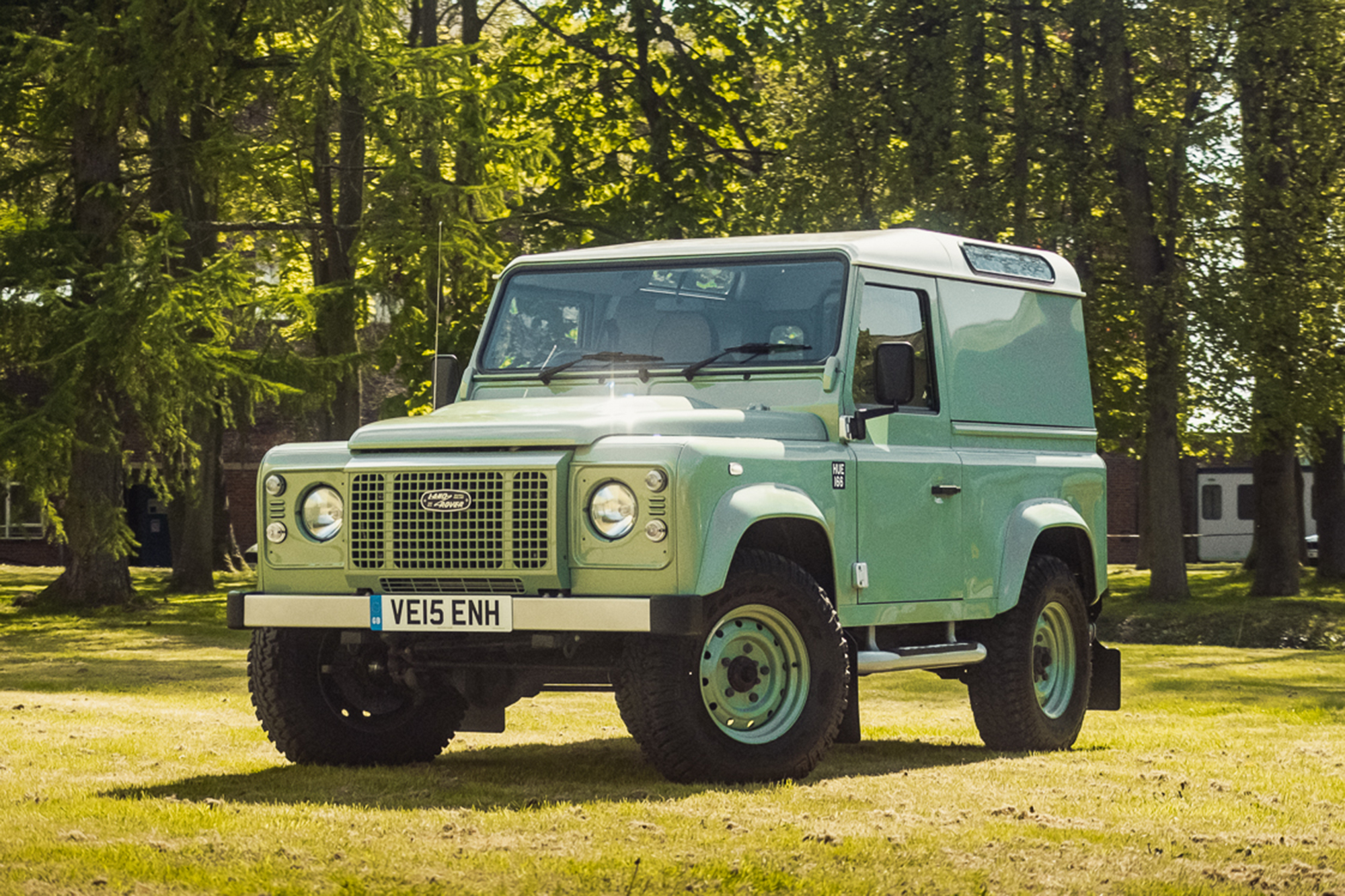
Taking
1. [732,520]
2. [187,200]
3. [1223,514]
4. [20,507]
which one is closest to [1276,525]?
[187,200]

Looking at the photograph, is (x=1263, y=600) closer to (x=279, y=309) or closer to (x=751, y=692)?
(x=279, y=309)

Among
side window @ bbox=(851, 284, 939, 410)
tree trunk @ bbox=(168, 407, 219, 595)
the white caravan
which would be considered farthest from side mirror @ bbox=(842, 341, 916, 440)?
the white caravan

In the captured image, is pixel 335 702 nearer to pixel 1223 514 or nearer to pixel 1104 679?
pixel 1104 679

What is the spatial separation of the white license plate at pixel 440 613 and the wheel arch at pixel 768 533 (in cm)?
84

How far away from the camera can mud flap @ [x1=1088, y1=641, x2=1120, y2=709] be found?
11852mm

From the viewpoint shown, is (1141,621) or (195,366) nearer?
(195,366)

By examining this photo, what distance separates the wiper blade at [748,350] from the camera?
31.6 ft

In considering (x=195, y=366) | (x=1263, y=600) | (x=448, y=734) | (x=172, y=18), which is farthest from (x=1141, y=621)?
(x=448, y=734)

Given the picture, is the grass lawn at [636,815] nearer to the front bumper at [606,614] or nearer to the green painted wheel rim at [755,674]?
the green painted wheel rim at [755,674]

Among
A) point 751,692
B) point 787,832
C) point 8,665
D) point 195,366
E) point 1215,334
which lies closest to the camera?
point 787,832

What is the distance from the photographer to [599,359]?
32.4ft

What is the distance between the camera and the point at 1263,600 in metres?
29.0

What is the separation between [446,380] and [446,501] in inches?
79.0

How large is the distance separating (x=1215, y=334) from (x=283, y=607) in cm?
2038
